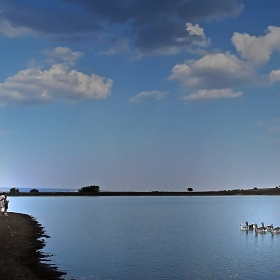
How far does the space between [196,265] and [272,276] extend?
16.2ft

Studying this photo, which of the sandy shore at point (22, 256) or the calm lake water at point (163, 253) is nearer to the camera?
the sandy shore at point (22, 256)

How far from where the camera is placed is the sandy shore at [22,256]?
2183 cm

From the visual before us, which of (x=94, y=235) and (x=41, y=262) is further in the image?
(x=94, y=235)

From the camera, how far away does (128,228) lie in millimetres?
46500

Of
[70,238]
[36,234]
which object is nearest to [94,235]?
[70,238]

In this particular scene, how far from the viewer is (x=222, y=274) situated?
78.0 ft

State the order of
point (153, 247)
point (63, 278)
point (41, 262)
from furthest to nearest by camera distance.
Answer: point (153, 247), point (41, 262), point (63, 278)

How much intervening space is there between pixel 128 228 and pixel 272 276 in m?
24.9

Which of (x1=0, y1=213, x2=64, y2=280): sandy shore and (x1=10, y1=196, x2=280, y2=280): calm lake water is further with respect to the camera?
(x1=10, y1=196, x2=280, y2=280): calm lake water

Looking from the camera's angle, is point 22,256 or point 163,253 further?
point 163,253

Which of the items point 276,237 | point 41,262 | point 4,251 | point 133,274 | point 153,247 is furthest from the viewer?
point 276,237

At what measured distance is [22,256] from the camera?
27.0 m

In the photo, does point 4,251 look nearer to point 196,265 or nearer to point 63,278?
point 63,278

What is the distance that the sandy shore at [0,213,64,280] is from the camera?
21.8 m
